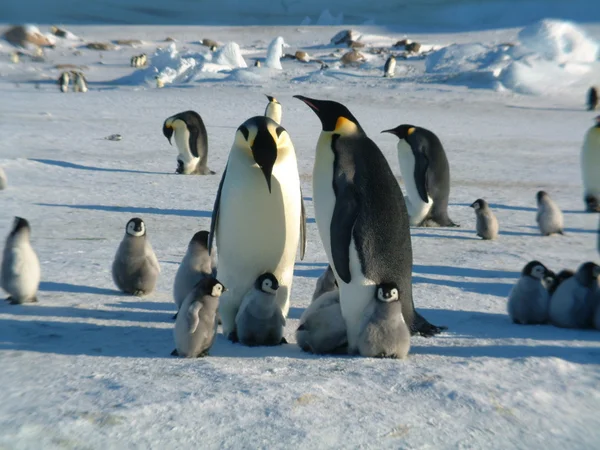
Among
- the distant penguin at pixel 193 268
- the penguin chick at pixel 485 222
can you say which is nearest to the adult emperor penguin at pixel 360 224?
the distant penguin at pixel 193 268

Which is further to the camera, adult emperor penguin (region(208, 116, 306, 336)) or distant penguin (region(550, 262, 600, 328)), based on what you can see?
distant penguin (region(550, 262, 600, 328))

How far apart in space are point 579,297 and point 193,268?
1.66 meters

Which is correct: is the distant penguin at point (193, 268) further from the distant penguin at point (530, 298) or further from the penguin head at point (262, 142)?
the distant penguin at point (530, 298)

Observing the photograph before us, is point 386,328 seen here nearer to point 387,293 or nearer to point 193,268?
point 387,293

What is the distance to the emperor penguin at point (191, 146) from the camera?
29.5ft

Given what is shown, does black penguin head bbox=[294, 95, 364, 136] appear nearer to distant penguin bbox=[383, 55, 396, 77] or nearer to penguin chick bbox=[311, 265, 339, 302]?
penguin chick bbox=[311, 265, 339, 302]

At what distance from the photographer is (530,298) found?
3.60 m

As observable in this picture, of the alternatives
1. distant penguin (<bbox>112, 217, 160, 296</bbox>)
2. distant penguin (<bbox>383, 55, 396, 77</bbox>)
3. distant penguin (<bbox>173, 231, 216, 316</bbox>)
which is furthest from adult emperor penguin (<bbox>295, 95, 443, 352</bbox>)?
distant penguin (<bbox>383, 55, 396, 77</bbox>)

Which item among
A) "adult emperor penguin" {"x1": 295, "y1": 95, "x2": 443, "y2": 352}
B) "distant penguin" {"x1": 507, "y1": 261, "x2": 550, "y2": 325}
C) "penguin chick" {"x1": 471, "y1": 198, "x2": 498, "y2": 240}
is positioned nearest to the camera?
"adult emperor penguin" {"x1": 295, "y1": 95, "x2": 443, "y2": 352}

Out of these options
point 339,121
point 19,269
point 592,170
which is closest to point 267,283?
point 339,121

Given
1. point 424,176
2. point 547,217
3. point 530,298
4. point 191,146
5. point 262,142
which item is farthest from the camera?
point 191,146

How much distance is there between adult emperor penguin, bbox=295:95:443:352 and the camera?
3.00 metres

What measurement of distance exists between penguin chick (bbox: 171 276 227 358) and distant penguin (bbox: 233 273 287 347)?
0.21m

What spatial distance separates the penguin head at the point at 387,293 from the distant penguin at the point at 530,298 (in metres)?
0.98
